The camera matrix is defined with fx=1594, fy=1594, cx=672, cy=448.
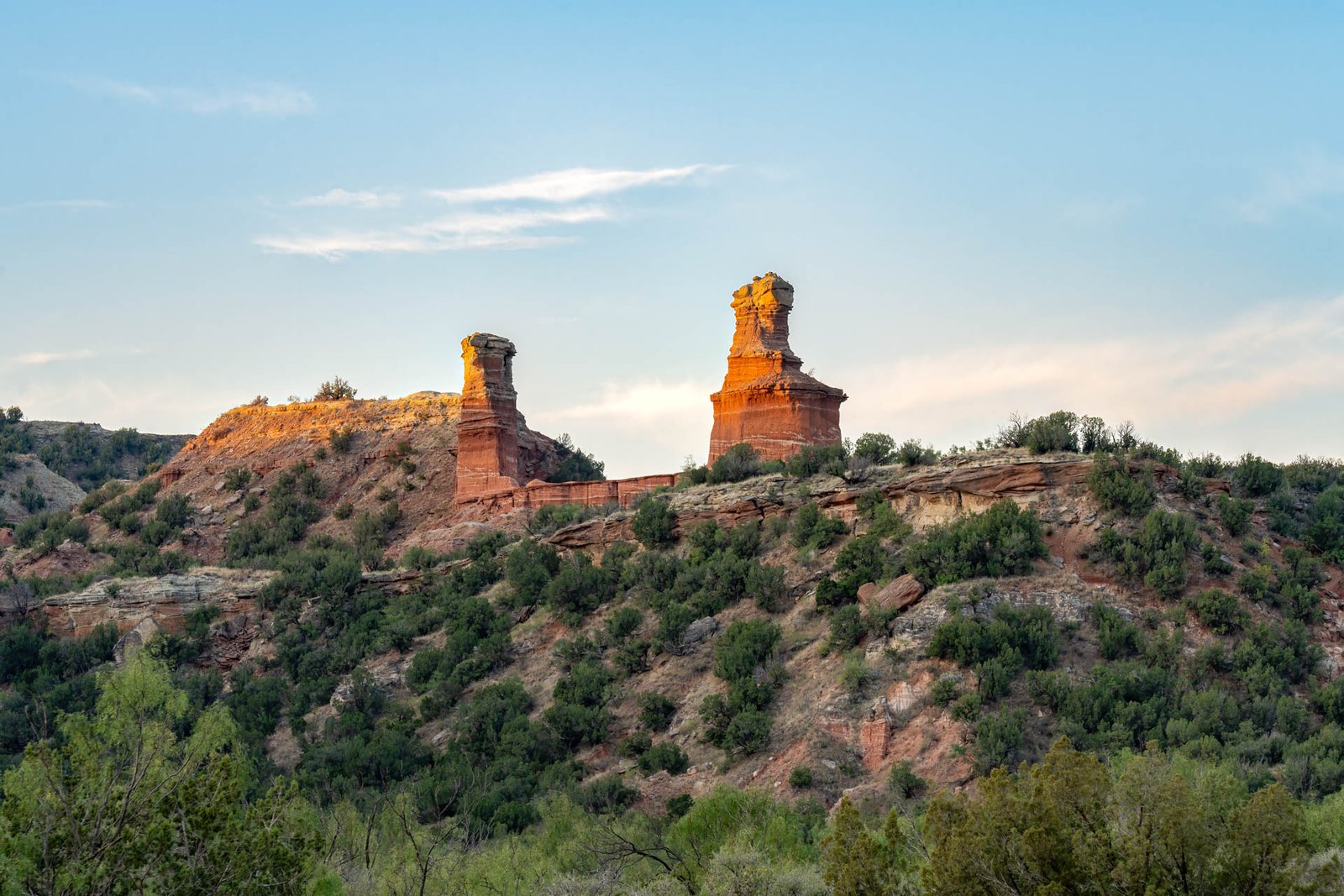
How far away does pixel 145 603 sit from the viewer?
1921 inches

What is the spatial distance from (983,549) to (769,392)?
15.2 metres

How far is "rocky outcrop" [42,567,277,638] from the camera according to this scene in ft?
159

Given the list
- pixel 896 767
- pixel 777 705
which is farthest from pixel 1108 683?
pixel 777 705

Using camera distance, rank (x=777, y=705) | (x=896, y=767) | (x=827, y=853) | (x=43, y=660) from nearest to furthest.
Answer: (x=827, y=853) < (x=896, y=767) < (x=777, y=705) < (x=43, y=660)

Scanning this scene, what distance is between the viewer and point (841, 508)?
40.8 metres

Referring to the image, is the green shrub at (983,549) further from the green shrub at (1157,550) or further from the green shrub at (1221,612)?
the green shrub at (1221,612)

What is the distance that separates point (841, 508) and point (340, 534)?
76.6 feet

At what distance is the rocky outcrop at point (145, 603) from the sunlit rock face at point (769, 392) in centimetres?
1547

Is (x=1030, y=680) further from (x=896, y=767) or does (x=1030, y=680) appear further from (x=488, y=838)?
(x=488, y=838)

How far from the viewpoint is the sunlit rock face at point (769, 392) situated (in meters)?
49.5

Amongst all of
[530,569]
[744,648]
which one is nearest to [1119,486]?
[744,648]

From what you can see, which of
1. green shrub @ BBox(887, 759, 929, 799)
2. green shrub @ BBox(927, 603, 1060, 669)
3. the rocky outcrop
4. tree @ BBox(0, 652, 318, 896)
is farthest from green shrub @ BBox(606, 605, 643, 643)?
tree @ BBox(0, 652, 318, 896)

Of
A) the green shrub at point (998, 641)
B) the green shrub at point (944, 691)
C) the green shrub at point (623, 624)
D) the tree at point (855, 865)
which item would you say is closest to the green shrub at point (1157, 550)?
the green shrub at point (998, 641)

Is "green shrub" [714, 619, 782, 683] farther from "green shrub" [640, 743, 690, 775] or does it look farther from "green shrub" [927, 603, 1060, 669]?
"green shrub" [927, 603, 1060, 669]
